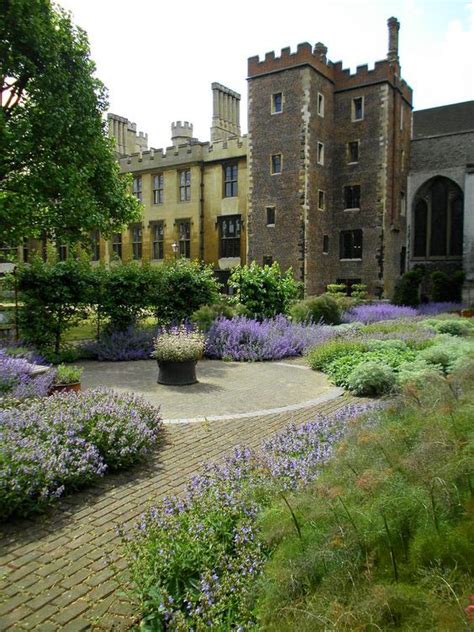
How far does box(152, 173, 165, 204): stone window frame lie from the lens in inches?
1549

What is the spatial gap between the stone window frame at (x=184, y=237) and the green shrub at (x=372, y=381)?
30.4m

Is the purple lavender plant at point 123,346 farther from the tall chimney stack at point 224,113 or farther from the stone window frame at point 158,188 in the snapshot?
the tall chimney stack at point 224,113

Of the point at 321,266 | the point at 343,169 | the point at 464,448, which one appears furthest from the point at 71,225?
the point at 343,169

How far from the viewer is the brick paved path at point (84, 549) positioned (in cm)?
293

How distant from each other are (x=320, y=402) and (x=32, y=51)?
45.7 ft

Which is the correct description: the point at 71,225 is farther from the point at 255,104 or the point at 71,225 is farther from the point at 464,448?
the point at 255,104

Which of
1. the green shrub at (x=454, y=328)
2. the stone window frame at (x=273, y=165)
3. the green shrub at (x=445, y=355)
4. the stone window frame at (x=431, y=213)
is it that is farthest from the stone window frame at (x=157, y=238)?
the green shrub at (x=445, y=355)

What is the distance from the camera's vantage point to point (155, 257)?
40312 mm

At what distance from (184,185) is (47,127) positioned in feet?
78.0

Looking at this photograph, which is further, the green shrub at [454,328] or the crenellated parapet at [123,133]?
the crenellated parapet at [123,133]

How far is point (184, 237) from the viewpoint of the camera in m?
38.3

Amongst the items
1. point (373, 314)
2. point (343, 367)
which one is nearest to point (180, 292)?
point (343, 367)

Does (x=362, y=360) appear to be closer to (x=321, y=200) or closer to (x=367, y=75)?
Result: (x=321, y=200)

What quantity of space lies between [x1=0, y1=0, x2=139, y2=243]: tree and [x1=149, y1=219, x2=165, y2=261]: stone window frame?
73.9 ft
